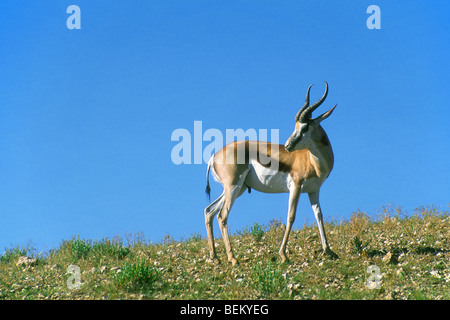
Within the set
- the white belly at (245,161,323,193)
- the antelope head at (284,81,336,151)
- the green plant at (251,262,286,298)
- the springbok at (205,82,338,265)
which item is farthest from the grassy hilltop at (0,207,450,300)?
the antelope head at (284,81,336,151)

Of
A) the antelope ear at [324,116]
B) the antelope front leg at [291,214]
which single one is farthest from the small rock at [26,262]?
the antelope ear at [324,116]

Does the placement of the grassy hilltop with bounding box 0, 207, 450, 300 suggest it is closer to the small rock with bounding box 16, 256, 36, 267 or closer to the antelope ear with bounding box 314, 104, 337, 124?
the small rock with bounding box 16, 256, 36, 267

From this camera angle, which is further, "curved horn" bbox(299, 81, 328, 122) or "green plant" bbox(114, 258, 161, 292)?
"curved horn" bbox(299, 81, 328, 122)

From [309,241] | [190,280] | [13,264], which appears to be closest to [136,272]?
[190,280]

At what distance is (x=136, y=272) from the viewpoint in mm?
10500

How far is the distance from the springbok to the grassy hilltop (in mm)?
790

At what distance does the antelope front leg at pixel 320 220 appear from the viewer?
1216cm

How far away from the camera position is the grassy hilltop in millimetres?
10047

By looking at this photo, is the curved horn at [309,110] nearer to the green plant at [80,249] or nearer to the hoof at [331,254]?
the hoof at [331,254]

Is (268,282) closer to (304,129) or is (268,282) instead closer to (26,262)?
(304,129)

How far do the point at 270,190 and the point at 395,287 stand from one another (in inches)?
153

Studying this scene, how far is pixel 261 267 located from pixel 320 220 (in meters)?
1.98
